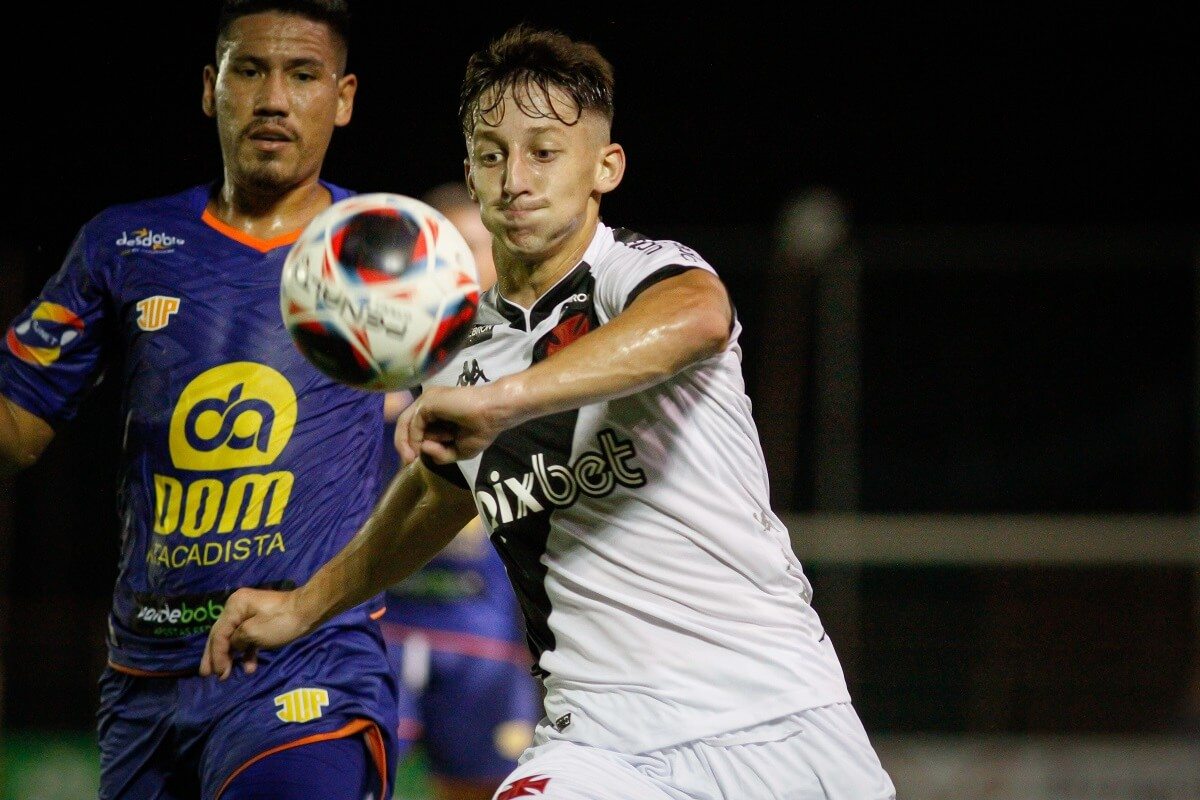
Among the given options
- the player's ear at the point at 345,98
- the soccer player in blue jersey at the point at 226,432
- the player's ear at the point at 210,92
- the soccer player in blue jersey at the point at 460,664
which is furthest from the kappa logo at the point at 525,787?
the soccer player in blue jersey at the point at 460,664

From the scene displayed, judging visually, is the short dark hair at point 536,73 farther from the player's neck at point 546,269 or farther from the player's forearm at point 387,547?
the player's forearm at point 387,547

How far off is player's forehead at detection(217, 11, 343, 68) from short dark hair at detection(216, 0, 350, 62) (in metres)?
0.01

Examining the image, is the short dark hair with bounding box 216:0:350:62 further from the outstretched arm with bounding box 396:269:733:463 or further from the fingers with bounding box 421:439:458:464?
the fingers with bounding box 421:439:458:464

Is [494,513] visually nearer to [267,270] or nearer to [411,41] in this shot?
[267,270]

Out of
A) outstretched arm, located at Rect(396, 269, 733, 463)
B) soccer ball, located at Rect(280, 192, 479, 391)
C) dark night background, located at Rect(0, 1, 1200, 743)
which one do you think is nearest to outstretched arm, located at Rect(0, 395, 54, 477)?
soccer ball, located at Rect(280, 192, 479, 391)

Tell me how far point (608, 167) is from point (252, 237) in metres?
1.00

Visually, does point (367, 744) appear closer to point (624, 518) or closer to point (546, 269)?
point (624, 518)

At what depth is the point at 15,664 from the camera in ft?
28.3

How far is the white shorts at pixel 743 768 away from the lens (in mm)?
2754

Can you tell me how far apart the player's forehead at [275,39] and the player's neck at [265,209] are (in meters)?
0.32

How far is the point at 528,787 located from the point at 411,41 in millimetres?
7802

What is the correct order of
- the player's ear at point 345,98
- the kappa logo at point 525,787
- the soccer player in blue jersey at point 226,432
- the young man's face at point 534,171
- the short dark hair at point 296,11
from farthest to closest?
1. the player's ear at point 345,98
2. the short dark hair at point 296,11
3. the soccer player in blue jersey at point 226,432
4. the young man's face at point 534,171
5. the kappa logo at point 525,787

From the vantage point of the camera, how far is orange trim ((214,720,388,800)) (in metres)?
3.19

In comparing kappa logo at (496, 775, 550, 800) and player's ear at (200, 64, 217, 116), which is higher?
player's ear at (200, 64, 217, 116)
